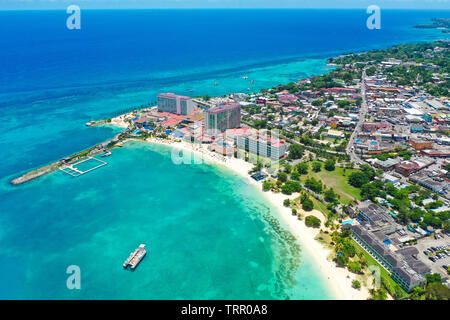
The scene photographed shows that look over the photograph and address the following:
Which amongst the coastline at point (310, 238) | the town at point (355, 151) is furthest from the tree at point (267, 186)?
the coastline at point (310, 238)

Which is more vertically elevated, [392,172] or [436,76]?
[436,76]

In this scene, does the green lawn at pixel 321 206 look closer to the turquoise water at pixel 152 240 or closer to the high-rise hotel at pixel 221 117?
the turquoise water at pixel 152 240

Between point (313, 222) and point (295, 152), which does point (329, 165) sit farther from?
point (313, 222)

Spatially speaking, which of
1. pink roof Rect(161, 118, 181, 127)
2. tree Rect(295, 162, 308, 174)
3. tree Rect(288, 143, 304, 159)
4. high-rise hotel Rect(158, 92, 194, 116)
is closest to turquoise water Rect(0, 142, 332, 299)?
tree Rect(295, 162, 308, 174)

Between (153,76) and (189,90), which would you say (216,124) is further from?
(153,76)

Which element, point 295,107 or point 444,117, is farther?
point 295,107

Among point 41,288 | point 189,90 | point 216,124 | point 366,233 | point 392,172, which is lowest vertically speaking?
point 41,288

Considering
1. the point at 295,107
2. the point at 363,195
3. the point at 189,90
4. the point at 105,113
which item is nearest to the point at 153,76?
the point at 189,90
